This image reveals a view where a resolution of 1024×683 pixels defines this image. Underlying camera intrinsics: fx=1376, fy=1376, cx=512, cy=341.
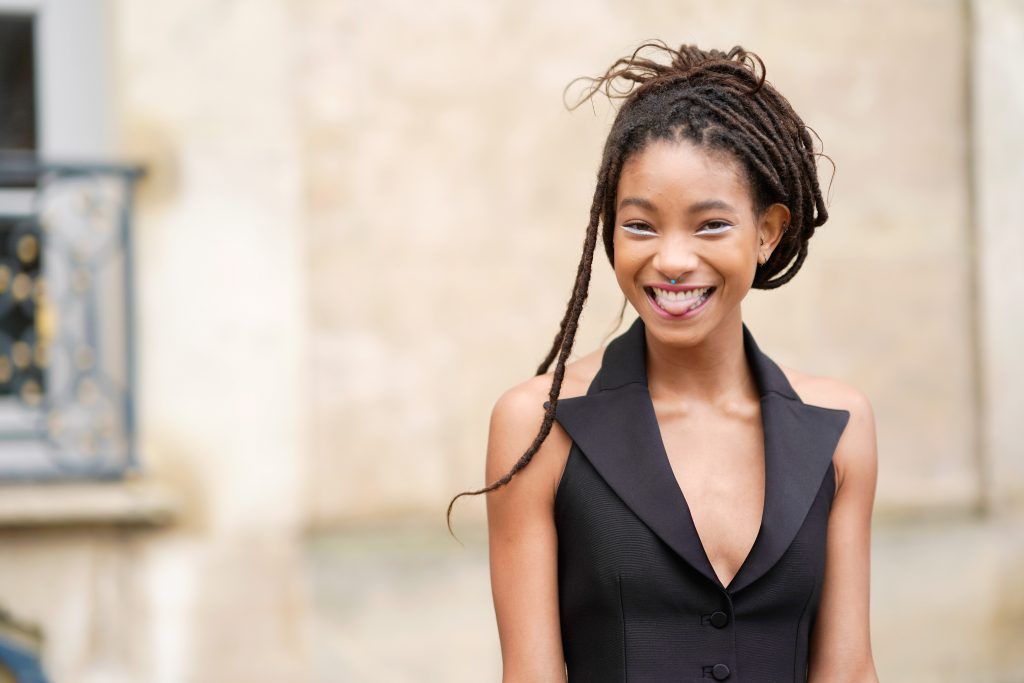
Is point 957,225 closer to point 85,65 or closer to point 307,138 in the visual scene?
point 307,138

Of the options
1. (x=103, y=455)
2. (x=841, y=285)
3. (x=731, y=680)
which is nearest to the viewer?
(x=731, y=680)

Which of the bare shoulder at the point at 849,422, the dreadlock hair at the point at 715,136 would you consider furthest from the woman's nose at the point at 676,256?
the bare shoulder at the point at 849,422

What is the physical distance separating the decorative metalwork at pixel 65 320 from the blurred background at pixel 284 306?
1 centimetres

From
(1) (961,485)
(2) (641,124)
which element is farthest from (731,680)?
(1) (961,485)

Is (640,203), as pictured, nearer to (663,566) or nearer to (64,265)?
(663,566)

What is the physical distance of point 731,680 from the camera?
1908 mm

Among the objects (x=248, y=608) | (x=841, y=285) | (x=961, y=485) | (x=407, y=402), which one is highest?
(x=841, y=285)

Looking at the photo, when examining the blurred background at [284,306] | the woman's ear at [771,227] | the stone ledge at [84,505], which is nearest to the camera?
the woman's ear at [771,227]

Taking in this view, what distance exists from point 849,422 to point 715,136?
0.50 meters

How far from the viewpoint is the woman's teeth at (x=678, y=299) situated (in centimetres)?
193

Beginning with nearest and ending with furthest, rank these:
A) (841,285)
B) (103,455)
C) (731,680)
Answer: (731,680) → (103,455) → (841,285)

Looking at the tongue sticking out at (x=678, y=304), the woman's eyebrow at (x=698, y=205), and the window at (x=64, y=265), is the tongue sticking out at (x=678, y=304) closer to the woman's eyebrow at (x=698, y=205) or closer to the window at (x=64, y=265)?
the woman's eyebrow at (x=698, y=205)

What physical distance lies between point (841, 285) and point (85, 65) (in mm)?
2852

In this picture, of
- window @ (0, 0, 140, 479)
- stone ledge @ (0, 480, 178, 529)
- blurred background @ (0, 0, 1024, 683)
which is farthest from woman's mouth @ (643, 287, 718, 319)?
window @ (0, 0, 140, 479)
